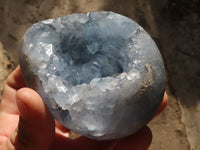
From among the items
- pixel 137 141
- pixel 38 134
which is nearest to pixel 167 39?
pixel 137 141

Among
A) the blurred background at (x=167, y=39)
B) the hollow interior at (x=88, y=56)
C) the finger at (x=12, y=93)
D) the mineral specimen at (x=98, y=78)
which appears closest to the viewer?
the mineral specimen at (x=98, y=78)

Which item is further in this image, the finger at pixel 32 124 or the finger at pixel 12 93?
the finger at pixel 12 93

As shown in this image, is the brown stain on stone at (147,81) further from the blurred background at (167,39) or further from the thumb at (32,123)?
the blurred background at (167,39)

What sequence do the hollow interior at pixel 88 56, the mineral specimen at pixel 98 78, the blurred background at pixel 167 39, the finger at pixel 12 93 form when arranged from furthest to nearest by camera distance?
the blurred background at pixel 167 39 < the finger at pixel 12 93 < the hollow interior at pixel 88 56 < the mineral specimen at pixel 98 78

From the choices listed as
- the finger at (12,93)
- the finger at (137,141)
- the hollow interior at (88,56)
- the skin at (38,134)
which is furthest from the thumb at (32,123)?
the finger at (12,93)

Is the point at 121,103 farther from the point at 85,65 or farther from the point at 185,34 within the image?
the point at 185,34

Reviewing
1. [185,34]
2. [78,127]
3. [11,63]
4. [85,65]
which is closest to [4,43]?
[11,63]
